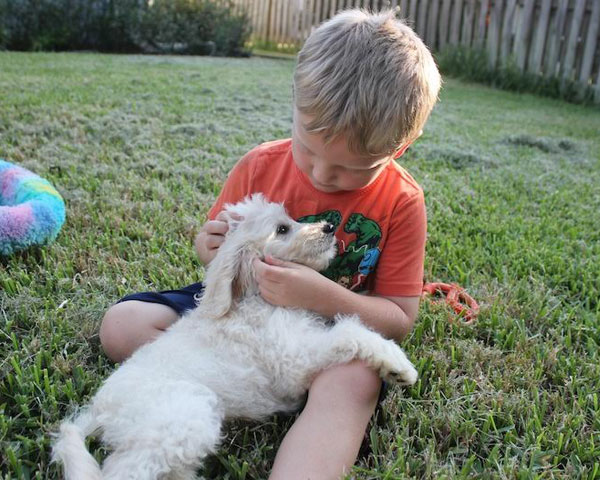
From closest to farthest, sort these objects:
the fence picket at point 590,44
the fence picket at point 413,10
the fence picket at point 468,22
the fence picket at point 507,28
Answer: the fence picket at point 590,44 → the fence picket at point 507,28 → the fence picket at point 468,22 → the fence picket at point 413,10

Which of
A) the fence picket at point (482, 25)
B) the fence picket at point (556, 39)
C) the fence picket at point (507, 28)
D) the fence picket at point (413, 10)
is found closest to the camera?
the fence picket at point (556, 39)

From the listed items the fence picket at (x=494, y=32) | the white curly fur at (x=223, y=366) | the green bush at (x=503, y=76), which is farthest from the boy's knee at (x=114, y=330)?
the fence picket at (x=494, y=32)

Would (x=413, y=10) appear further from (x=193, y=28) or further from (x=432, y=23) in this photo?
(x=193, y=28)

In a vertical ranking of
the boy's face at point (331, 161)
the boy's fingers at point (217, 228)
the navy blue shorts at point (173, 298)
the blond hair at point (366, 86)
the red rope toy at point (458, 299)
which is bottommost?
the red rope toy at point (458, 299)

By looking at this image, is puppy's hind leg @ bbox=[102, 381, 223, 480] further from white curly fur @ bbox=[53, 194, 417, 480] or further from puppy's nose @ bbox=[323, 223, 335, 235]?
puppy's nose @ bbox=[323, 223, 335, 235]

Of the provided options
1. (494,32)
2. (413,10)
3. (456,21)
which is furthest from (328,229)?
(413,10)

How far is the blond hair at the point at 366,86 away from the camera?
7.09ft

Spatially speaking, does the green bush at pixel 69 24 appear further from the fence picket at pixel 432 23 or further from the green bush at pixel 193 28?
the fence picket at pixel 432 23

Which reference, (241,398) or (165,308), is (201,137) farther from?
(241,398)

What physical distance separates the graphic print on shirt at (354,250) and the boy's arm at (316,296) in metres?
0.21

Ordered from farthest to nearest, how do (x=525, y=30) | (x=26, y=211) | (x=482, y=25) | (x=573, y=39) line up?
(x=482, y=25), (x=525, y=30), (x=573, y=39), (x=26, y=211)

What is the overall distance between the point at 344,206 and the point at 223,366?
942 mm

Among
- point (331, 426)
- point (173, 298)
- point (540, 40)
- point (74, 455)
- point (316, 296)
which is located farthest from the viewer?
point (540, 40)

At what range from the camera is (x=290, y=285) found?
2.35m
